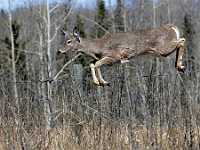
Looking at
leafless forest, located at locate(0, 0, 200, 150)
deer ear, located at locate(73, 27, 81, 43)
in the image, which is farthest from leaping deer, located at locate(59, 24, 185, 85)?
leafless forest, located at locate(0, 0, 200, 150)

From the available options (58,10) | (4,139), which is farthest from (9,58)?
(4,139)

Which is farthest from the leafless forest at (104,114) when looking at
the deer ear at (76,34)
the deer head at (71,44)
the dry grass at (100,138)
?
the deer head at (71,44)

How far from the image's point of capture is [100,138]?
6250 millimetres

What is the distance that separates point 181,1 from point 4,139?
129ft

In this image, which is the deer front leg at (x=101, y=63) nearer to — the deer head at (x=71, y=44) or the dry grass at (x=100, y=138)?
the dry grass at (x=100, y=138)

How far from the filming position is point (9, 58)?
1303 inches

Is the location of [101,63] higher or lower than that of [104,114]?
higher

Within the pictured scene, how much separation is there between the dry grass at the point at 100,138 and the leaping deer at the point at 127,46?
67cm

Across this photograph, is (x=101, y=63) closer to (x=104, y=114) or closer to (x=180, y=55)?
(x=180, y=55)

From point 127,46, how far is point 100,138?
2.35m

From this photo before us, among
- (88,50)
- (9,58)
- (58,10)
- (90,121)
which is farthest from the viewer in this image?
(9,58)

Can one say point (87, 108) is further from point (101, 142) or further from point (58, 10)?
point (58, 10)

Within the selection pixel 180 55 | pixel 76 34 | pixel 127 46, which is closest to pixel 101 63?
pixel 127 46

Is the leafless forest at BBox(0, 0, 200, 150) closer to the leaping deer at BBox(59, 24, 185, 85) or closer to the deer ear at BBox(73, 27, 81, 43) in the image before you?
the leaping deer at BBox(59, 24, 185, 85)
